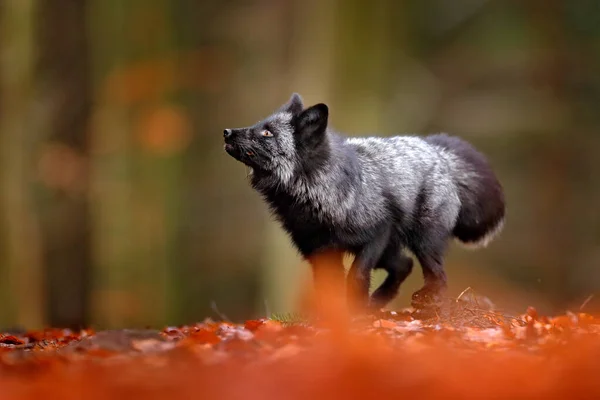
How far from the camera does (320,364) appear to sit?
532 centimetres

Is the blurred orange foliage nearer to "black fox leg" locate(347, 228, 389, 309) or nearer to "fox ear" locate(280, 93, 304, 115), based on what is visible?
"black fox leg" locate(347, 228, 389, 309)

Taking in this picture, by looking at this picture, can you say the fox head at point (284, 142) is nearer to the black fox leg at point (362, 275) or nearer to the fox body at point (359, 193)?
the fox body at point (359, 193)

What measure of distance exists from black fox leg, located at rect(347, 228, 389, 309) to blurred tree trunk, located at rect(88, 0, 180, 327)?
9.76m

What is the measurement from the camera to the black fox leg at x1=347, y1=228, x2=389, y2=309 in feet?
27.6

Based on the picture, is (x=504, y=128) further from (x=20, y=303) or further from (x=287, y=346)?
(x=287, y=346)

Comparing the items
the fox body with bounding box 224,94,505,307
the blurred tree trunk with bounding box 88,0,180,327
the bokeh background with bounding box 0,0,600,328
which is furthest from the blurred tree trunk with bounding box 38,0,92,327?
the fox body with bounding box 224,94,505,307

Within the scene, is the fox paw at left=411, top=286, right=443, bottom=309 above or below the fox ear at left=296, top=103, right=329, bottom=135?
below

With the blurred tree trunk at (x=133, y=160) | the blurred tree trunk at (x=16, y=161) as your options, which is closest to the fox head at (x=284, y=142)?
the blurred tree trunk at (x=133, y=160)

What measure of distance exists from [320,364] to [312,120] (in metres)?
3.64

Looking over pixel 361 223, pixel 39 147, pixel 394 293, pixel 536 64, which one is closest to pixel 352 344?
pixel 361 223

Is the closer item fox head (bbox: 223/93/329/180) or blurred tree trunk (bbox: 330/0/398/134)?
fox head (bbox: 223/93/329/180)

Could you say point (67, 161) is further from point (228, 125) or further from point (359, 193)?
point (359, 193)

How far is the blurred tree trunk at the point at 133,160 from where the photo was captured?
57.6 feet

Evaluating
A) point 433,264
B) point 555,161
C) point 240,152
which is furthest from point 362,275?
point 555,161
